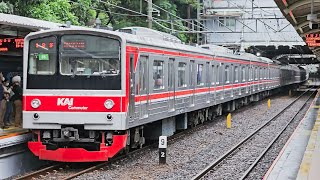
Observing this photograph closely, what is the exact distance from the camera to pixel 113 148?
397 inches

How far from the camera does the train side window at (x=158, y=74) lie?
12117mm

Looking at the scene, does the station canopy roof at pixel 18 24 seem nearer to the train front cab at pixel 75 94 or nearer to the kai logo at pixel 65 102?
the train front cab at pixel 75 94

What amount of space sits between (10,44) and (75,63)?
2857mm

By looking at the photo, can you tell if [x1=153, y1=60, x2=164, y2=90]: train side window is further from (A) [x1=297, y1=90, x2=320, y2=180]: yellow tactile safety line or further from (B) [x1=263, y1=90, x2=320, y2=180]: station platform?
(A) [x1=297, y1=90, x2=320, y2=180]: yellow tactile safety line

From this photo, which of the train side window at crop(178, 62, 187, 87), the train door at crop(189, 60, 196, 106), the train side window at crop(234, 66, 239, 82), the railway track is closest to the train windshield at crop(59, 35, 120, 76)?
the railway track

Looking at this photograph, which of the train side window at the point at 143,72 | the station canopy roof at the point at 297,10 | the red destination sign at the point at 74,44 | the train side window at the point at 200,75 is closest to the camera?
the red destination sign at the point at 74,44

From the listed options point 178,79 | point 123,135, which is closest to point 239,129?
point 178,79

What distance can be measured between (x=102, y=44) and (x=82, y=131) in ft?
5.58

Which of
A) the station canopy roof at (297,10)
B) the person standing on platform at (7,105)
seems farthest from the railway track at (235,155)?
the person standing on platform at (7,105)

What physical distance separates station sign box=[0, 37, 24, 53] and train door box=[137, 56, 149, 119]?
109 inches

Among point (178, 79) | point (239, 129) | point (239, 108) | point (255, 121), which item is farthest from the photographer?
point (239, 108)

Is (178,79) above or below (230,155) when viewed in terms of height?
above

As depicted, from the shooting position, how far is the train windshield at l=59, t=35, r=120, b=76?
33.2ft

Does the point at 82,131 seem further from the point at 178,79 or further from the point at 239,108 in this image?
the point at 239,108
